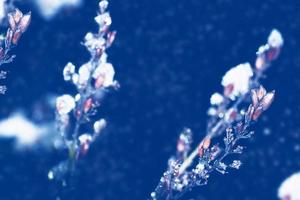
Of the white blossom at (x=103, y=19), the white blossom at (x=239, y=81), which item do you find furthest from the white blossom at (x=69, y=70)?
the white blossom at (x=239, y=81)

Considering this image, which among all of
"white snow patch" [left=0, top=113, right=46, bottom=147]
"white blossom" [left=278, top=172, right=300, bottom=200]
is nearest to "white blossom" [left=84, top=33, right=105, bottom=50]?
"white snow patch" [left=0, top=113, right=46, bottom=147]

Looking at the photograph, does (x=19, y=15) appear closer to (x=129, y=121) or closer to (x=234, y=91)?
(x=129, y=121)

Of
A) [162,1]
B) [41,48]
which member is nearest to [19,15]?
[41,48]

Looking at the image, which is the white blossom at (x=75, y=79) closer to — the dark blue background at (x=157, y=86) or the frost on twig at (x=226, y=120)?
the dark blue background at (x=157, y=86)

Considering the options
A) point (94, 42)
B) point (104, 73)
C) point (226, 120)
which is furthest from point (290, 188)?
point (94, 42)

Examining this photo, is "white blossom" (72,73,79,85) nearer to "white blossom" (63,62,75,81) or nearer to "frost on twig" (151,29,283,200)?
"white blossom" (63,62,75,81)
